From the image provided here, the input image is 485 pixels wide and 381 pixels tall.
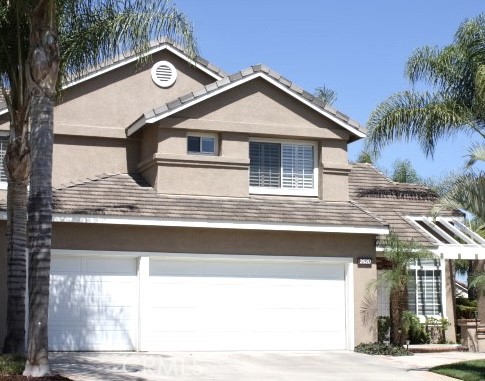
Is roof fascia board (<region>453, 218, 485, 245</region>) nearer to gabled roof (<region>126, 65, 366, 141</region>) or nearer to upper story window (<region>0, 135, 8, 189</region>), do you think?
gabled roof (<region>126, 65, 366, 141</region>)

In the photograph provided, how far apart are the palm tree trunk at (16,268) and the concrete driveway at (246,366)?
0.97 m

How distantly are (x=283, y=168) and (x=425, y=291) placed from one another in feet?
19.9

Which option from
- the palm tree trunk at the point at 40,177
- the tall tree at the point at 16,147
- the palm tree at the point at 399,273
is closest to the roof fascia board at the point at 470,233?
the palm tree at the point at 399,273

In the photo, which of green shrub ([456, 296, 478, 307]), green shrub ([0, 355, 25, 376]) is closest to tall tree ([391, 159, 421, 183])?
green shrub ([456, 296, 478, 307])

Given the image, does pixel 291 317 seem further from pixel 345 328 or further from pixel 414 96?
pixel 414 96

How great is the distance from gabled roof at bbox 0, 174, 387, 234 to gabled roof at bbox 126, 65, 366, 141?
75.7 inches

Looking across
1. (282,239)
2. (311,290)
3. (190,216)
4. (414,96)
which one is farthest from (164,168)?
(414,96)

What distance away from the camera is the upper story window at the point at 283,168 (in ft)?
74.8

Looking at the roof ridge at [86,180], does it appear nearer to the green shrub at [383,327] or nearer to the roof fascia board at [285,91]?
the roof fascia board at [285,91]

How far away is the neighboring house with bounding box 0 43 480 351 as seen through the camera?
2031cm

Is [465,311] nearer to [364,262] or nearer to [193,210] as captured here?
[364,262]

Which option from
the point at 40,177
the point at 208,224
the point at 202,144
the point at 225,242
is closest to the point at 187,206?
the point at 208,224

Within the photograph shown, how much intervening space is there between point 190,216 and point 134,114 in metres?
4.61

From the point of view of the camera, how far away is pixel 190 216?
20.6 meters
